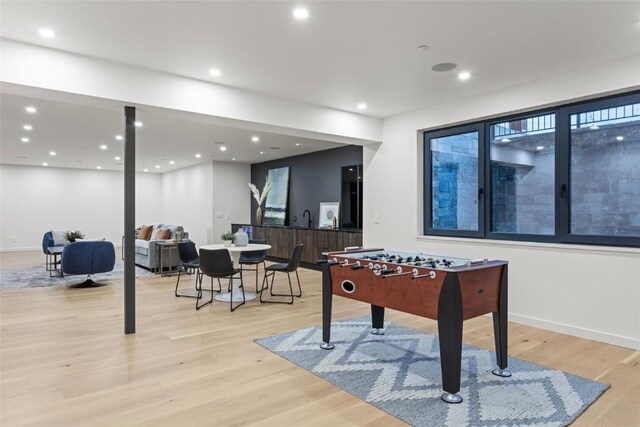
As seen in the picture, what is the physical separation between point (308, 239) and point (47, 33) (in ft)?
18.4

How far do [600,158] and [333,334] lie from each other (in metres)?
3.30

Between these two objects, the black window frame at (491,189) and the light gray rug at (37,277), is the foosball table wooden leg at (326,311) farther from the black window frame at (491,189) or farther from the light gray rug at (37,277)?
the light gray rug at (37,277)

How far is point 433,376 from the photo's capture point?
3008mm

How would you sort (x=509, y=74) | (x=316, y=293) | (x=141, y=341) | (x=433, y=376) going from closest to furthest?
(x=433, y=376) → (x=141, y=341) → (x=509, y=74) → (x=316, y=293)

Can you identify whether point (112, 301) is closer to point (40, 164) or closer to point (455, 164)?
point (455, 164)

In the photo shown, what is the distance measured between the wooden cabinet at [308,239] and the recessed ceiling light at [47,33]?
5.05 m

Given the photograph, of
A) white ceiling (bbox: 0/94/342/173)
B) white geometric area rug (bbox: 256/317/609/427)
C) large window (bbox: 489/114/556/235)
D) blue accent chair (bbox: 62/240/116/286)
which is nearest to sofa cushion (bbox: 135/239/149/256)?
blue accent chair (bbox: 62/240/116/286)

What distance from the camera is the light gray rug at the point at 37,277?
6.76 m

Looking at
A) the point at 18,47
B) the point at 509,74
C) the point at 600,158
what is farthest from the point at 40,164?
the point at 600,158

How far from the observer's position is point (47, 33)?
10.7 feet

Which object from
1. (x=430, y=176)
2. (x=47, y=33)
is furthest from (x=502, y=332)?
(x=47, y=33)

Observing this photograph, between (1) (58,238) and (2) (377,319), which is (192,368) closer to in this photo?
(2) (377,319)

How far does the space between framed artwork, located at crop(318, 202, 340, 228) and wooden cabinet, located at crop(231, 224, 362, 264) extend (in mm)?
586

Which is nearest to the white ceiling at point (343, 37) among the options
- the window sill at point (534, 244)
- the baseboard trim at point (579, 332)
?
the window sill at point (534, 244)
